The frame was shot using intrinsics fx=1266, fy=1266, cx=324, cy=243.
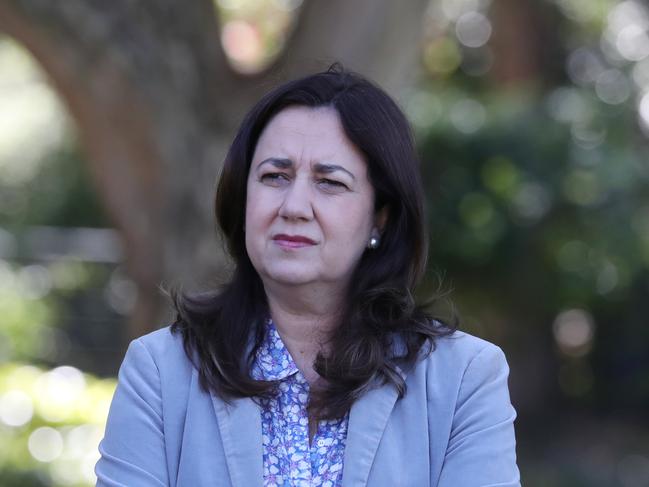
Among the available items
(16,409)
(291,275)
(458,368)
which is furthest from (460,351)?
(16,409)

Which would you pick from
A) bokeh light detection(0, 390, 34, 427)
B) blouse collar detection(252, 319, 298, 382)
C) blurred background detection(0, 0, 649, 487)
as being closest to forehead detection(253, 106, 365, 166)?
blouse collar detection(252, 319, 298, 382)

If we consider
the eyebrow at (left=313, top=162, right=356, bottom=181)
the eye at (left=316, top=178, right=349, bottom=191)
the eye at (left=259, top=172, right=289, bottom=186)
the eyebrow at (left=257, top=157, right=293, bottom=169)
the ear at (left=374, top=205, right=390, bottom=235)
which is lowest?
the ear at (left=374, top=205, right=390, bottom=235)

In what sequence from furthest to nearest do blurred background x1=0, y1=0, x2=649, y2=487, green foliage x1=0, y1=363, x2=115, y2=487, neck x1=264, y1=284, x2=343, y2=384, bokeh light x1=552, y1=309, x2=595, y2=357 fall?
bokeh light x1=552, y1=309, x2=595, y2=357, blurred background x1=0, y1=0, x2=649, y2=487, green foliage x1=0, y1=363, x2=115, y2=487, neck x1=264, y1=284, x2=343, y2=384

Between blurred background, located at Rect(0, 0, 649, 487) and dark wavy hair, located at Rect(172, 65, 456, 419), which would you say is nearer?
dark wavy hair, located at Rect(172, 65, 456, 419)

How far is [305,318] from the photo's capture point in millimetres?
2896

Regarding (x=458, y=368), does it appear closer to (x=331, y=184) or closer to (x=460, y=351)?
(x=460, y=351)

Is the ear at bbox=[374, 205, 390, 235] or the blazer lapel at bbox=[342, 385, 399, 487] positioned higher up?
the ear at bbox=[374, 205, 390, 235]

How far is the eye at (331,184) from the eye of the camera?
2.79m

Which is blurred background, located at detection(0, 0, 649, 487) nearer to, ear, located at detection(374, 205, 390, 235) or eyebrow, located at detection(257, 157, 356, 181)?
ear, located at detection(374, 205, 390, 235)

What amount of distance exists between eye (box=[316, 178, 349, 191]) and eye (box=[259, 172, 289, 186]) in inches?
3.0

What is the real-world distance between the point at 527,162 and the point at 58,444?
436cm

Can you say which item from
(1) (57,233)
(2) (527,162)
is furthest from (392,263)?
(1) (57,233)

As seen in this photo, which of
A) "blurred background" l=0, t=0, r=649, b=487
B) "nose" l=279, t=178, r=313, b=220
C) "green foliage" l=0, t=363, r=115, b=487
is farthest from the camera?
"blurred background" l=0, t=0, r=649, b=487

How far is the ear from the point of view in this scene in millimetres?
2938
